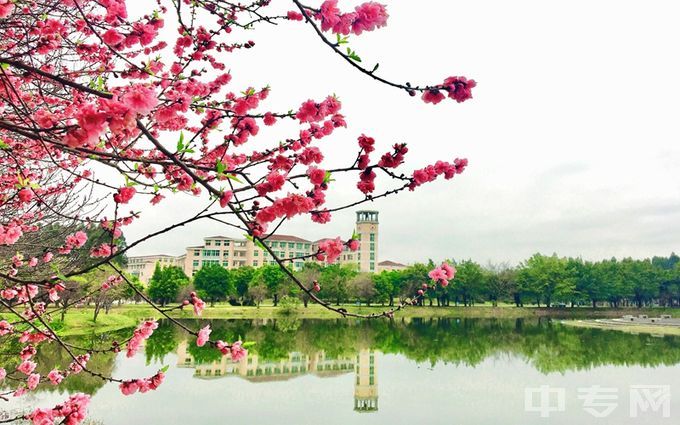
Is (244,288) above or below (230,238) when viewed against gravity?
below

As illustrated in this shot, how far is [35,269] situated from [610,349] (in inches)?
879

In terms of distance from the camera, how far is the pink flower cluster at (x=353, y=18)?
182 cm

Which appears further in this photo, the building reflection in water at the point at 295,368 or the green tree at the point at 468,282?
the green tree at the point at 468,282

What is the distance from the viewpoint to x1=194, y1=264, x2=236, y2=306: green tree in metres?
43.8

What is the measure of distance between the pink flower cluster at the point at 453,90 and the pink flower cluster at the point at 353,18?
385 mm

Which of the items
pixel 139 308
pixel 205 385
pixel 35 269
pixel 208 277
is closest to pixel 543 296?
pixel 208 277

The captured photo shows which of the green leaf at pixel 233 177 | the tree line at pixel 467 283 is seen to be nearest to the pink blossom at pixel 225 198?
the green leaf at pixel 233 177

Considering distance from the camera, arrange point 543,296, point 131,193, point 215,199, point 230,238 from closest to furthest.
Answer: point 215,199 → point 131,193 → point 543,296 → point 230,238

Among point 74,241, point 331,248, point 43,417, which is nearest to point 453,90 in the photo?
point 331,248

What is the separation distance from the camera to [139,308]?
35.1 m

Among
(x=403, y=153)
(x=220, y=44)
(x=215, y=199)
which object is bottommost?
(x=215, y=199)

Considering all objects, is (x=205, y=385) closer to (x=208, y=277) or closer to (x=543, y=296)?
(x=208, y=277)

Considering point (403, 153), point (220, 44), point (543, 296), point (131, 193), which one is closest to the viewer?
point (403, 153)

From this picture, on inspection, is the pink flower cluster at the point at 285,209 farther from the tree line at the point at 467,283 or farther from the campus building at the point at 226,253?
the campus building at the point at 226,253
